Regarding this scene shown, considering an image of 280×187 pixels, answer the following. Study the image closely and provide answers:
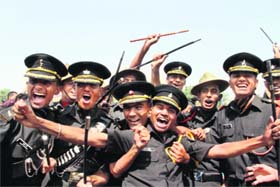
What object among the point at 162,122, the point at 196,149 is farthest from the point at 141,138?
the point at 196,149

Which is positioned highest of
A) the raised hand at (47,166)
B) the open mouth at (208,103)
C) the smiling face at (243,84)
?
the smiling face at (243,84)

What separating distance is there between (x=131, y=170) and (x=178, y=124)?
5.29 feet

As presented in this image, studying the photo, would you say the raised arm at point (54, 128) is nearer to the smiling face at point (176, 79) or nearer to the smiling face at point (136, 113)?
the smiling face at point (136, 113)

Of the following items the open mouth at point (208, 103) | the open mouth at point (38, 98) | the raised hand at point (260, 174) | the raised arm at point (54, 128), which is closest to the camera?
the raised arm at point (54, 128)

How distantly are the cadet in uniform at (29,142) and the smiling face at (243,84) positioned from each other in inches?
106

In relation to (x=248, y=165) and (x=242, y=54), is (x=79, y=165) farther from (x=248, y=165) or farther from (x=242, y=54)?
(x=242, y=54)

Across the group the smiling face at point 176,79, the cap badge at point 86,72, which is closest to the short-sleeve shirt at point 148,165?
the cap badge at point 86,72

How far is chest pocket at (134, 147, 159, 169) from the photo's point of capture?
5.07 metres

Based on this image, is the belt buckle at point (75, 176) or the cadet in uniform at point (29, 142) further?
the belt buckle at point (75, 176)

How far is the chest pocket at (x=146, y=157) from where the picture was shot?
5.07 meters

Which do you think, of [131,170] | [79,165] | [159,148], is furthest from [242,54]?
[79,165]

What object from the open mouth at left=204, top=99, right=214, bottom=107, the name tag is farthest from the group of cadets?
the open mouth at left=204, top=99, right=214, bottom=107

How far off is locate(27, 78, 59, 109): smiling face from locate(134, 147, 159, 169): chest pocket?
147 centimetres

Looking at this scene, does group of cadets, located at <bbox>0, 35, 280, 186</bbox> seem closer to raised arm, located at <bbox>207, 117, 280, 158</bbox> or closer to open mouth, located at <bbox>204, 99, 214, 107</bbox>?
raised arm, located at <bbox>207, 117, 280, 158</bbox>
